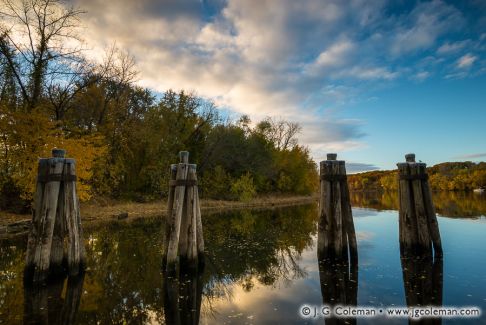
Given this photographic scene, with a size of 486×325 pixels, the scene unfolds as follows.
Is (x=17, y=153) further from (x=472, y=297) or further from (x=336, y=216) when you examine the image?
(x=472, y=297)

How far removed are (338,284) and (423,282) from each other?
6.97ft

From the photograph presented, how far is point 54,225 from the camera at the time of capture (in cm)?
836

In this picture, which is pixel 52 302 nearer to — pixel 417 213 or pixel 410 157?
pixel 417 213

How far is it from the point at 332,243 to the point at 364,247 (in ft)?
16.6

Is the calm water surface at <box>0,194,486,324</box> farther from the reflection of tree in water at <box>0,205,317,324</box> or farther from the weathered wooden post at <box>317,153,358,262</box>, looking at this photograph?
the weathered wooden post at <box>317,153,358,262</box>

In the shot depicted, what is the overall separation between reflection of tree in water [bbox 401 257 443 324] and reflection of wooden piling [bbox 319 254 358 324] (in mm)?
1197

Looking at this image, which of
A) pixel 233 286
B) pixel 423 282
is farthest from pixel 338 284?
pixel 233 286

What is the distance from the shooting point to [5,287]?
8.00 m

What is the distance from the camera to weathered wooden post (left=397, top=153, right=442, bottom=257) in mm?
9719

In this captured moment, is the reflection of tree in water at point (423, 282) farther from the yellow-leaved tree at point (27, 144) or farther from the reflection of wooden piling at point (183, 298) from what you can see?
the yellow-leaved tree at point (27, 144)

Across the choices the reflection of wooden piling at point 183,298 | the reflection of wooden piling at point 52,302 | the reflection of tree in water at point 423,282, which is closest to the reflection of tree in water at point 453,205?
the reflection of tree in water at point 423,282

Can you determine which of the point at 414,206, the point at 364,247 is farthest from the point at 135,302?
the point at 364,247

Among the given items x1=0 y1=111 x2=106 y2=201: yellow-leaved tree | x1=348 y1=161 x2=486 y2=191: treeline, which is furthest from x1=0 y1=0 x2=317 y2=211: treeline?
x1=348 y1=161 x2=486 y2=191: treeline

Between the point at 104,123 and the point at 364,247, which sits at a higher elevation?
the point at 104,123
